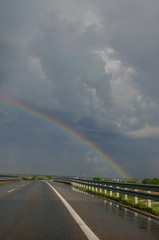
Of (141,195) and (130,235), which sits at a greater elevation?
(141,195)

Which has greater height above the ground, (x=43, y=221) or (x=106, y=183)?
(x=106, y=183)

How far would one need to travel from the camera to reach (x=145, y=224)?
7496mm

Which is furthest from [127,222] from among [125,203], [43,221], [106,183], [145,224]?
[106,183]

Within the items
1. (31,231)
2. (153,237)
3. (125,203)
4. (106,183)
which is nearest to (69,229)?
(31,231)

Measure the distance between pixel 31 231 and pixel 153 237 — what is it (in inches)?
113

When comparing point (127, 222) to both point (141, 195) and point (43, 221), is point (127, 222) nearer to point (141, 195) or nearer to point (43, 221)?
point (43, 221)

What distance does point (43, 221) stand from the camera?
7.49 metres

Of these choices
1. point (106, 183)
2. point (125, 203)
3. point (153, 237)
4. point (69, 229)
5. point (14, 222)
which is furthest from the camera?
point (106, 183)

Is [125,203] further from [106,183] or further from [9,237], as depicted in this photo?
[9,237]

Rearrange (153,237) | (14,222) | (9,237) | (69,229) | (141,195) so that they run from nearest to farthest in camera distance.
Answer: (9,237) < (153,237) < (69,229) < (14,222) < (141,195)

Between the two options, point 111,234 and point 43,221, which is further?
point 43,221

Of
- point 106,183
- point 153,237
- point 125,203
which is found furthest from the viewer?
A: point 106,183

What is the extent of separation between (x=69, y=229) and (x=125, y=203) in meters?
7.13

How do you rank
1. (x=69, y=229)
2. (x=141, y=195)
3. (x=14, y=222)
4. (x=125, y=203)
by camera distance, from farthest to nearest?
(x=125, y=203), (x=141, y=195), (x=14, y=222), (x=69, y=229)
